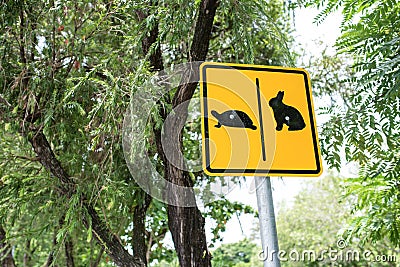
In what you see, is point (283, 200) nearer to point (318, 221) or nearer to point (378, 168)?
point (318, 221)

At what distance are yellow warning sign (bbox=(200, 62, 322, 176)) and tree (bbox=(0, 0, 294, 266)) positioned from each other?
3.49 ft

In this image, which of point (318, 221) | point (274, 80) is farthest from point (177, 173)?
point (318, 221)

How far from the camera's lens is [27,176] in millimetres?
3686

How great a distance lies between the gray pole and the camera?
1530mm

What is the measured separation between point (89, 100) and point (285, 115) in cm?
209

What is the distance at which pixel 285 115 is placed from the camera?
5.77 feet

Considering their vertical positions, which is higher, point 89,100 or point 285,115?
point 89,100

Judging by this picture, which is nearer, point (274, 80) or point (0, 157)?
point (274, 80)

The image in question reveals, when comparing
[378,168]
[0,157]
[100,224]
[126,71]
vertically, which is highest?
[126,71]

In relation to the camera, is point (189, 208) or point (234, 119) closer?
point (234, 119)

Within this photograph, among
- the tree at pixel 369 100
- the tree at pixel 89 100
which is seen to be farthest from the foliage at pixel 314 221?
the tree at pixel 89 100

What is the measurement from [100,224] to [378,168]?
82.5 inches

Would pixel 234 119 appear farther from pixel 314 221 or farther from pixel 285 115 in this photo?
pixel 314 221

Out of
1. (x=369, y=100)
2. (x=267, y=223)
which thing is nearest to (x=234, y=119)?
(x=267, y=223)
